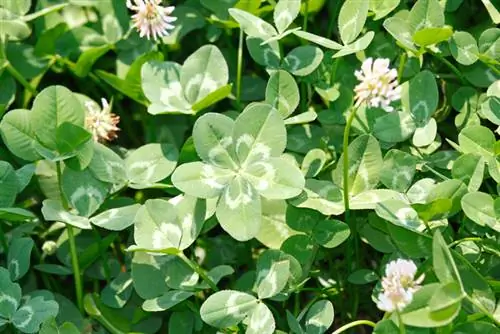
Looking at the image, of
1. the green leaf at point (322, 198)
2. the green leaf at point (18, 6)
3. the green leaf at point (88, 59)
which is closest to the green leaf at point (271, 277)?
the green leaf at point (322, 198)

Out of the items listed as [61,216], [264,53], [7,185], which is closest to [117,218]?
[61,216]

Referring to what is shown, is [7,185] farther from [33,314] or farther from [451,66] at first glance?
[451,66]

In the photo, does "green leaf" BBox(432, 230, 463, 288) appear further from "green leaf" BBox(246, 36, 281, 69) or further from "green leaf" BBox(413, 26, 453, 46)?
"green leaf" BBox(246, 36, 281, 69)

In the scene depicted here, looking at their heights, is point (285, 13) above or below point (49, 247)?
above

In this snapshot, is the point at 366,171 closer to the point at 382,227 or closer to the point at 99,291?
the point at 382,227

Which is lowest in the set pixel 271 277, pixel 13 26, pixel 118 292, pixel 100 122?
pixel 118 292

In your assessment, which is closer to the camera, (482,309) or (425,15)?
(482,309)

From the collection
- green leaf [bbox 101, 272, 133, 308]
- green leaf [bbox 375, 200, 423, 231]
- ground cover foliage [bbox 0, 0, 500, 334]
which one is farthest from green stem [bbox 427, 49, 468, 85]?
green leaf [bbox 101, 272, 133, 308]

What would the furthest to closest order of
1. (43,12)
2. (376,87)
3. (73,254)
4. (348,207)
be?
(43,12) < (73,254) < (348,207) < (376,87)
